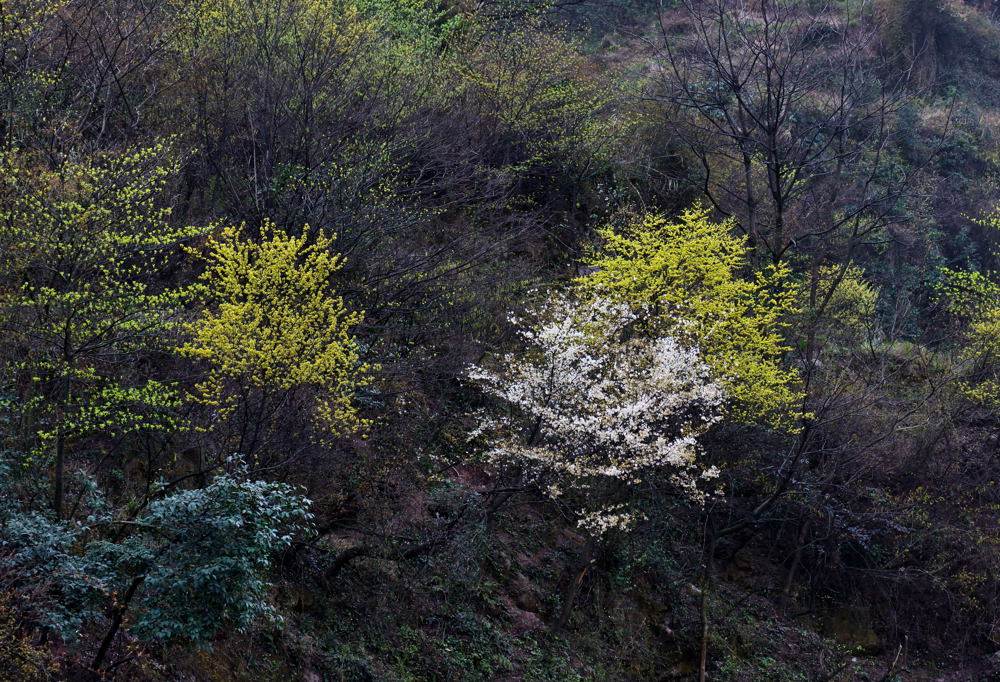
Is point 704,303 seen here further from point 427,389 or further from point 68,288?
point 68,288

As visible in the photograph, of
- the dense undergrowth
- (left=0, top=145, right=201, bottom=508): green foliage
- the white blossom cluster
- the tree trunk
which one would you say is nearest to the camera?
(left=0, top=145, right=201, bottom=508): green foliage

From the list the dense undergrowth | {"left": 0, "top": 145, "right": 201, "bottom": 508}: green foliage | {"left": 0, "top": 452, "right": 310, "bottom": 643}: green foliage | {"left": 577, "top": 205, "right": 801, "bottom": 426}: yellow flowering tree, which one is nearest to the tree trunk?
the dense undergrowth

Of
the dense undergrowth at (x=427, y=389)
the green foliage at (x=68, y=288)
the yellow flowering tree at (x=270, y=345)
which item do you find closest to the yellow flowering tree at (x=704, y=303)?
the dense undergrowth at (x=427, y=389)

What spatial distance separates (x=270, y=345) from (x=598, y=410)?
17.3ft

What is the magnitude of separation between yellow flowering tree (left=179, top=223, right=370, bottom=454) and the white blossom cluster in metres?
2.85

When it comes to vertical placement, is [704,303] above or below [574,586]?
above

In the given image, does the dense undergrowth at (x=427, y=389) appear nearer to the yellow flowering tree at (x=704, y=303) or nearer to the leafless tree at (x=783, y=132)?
the yellow flowering tree at (x=704, y=303)

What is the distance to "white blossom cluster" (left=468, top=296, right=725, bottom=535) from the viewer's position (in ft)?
43.4

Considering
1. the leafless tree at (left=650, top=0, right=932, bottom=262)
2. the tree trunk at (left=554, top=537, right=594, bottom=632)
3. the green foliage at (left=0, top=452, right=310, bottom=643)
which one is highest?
the leafless tree at (left=650, top=0, right=932, bottom=262)

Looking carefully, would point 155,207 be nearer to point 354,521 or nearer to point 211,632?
point 354,521

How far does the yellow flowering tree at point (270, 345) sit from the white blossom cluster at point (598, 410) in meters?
2.85

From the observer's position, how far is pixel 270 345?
11.2 m

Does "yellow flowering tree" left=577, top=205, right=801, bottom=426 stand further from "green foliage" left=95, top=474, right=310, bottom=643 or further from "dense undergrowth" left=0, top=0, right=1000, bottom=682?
"green foliage" left=95, top=474, right=310, bottom=643

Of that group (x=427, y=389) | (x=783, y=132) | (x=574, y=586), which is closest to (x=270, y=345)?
(x=427, y=389)
